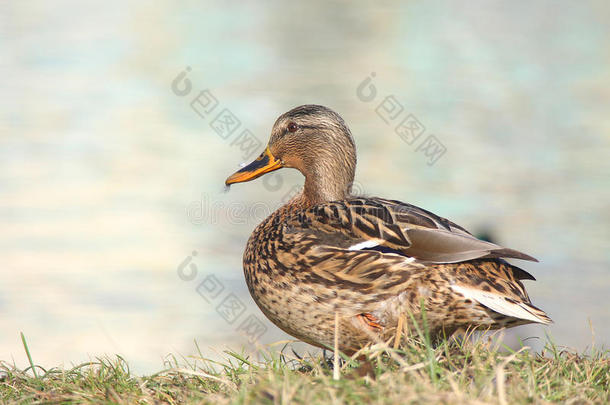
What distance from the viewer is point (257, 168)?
577cm

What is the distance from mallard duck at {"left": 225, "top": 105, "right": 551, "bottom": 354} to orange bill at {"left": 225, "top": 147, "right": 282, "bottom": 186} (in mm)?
1031

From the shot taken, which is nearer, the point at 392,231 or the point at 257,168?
the point at 392,231

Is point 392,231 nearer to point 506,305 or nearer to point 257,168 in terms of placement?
point 506,305

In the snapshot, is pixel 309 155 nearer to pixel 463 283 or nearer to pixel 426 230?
pixel 426 230

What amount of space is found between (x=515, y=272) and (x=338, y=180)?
1.73 metres

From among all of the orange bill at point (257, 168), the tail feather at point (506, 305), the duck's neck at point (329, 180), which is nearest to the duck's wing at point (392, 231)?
the tail feather at point (506, 305)

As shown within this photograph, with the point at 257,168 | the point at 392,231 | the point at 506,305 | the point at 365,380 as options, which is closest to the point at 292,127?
the point at 257,168

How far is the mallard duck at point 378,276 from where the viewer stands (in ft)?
13.6

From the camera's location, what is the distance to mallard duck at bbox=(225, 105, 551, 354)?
13.6 ft

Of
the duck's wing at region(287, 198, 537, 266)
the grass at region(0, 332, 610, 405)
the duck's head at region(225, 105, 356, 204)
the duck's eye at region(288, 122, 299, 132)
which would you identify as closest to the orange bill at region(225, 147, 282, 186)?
the duck's head at region(225, 105, 356, 204)

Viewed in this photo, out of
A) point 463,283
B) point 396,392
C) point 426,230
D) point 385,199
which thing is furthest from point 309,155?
point 396,392

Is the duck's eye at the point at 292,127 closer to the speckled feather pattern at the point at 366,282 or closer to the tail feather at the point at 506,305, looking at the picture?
the speckled feather pattern at the point at 366,282

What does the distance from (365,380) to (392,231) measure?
1.72m

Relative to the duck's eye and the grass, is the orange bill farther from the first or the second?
the grass
